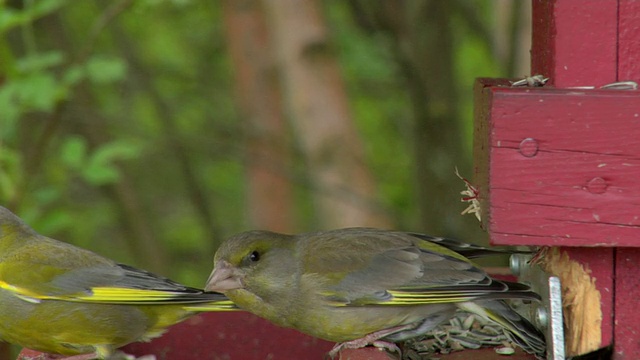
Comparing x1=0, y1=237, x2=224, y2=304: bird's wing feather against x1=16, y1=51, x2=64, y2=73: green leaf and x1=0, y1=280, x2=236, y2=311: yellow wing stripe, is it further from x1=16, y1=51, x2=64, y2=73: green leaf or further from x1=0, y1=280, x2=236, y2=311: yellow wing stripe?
x1=16, y1=51, x2=64, y2=73: green leaf

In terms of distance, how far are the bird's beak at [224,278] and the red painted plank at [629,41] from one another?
165 cm

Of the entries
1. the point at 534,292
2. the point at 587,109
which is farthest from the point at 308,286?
the point at 587,109

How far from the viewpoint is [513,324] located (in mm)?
3539

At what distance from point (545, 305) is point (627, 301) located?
38 cm

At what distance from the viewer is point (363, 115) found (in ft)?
36.3

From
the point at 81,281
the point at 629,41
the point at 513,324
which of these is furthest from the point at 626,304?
the point at 81,281

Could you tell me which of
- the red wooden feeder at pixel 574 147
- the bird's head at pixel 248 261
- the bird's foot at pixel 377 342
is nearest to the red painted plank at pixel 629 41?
the red wooden feeder at pixel 574 147

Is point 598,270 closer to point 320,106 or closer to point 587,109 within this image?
point 587,109

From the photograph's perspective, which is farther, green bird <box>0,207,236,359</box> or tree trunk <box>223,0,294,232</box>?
tree trunk <box>223,0,294,232</box>

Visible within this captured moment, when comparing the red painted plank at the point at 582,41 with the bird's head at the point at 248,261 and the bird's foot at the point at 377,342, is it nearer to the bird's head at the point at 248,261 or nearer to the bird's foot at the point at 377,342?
the bird's foot at the point at 377,342

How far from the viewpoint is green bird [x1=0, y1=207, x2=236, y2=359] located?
421cm

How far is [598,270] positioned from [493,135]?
1.99ft

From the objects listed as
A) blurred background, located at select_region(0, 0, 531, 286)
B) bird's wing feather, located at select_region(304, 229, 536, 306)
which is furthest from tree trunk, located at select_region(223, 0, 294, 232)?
bird's wing feather, located at select_region(304, 229, 536, 306)

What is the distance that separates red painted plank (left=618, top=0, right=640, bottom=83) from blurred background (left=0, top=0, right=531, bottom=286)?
2.76 meters
